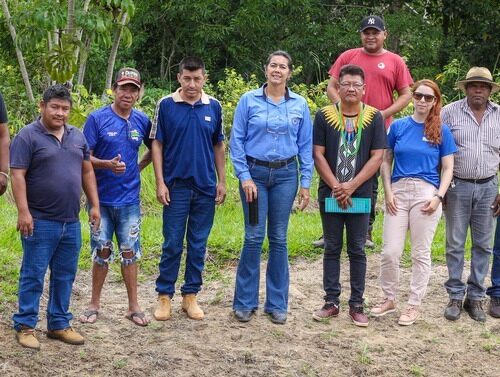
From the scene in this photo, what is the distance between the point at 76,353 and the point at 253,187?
1.71 m

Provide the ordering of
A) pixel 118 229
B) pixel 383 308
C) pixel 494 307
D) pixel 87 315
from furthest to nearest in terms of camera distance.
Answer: pixel 494 307 < pixel 383 308 < pixel 87 315 < pixel 118 229

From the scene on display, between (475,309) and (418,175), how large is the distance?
1.31 meters

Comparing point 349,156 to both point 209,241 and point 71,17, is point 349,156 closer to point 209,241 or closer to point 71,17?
point 209,241

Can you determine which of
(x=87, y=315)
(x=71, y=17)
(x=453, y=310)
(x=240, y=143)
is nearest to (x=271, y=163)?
(x=240, y=143)

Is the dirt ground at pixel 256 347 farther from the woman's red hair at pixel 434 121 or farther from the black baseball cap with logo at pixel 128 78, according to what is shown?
the black baseball cap with logo at pixel 128 78

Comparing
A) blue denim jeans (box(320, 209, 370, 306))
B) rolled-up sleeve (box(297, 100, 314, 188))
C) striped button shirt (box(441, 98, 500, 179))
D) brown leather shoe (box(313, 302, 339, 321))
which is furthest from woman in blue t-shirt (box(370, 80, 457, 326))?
rolled-up sleeve (box(297, 100, 314, 188))

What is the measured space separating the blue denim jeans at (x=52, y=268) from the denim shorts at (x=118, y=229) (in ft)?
1.06

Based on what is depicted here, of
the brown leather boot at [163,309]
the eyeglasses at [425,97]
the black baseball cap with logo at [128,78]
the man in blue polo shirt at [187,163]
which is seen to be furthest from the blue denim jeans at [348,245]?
the black baseball cap with logo at [128,78]

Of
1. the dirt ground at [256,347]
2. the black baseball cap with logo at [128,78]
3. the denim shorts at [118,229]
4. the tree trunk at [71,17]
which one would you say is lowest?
the dirt ground at [256,347]

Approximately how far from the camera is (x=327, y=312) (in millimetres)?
6465

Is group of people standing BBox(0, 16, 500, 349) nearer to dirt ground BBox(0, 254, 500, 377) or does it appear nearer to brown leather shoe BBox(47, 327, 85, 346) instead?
brown leather shoe BBox(47, 327, 85, 346)

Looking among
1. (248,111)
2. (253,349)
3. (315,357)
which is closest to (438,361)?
(315,357)

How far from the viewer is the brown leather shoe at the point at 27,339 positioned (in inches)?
216

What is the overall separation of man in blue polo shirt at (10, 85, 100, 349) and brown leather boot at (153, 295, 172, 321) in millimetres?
844
